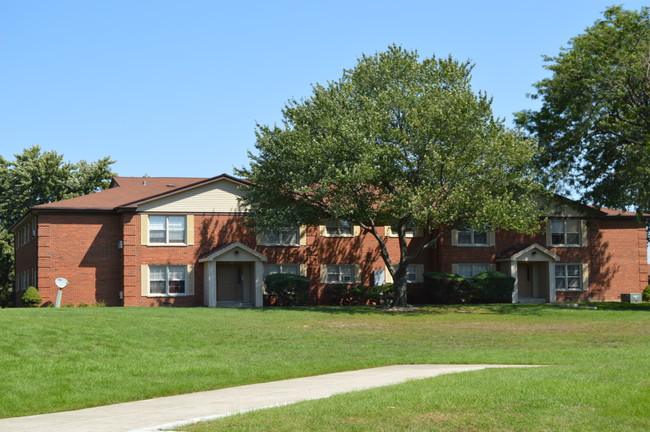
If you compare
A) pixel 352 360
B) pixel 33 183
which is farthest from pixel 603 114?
pixel 33 183

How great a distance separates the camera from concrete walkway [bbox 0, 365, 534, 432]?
35.9 ft

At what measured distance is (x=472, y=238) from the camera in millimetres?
46938

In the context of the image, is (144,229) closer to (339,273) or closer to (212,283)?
(212,283)

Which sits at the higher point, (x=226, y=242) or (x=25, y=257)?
(x=226, y=242)

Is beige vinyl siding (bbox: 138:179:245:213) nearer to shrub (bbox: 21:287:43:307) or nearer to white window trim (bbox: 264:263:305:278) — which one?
white window trim (bbox: 264:263:305:278)

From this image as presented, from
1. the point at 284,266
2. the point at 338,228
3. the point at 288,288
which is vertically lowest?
the point at 288,288

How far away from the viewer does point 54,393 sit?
47.4 ft

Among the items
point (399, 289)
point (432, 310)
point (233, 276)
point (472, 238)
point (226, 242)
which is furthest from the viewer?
point (472, 238)

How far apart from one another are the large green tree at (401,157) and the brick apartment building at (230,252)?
4.71m

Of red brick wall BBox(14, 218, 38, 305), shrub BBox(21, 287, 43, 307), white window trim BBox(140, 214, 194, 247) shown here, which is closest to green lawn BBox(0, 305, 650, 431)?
white window trim BBox(140, 214, 194, 247)

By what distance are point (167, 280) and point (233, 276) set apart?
367cm

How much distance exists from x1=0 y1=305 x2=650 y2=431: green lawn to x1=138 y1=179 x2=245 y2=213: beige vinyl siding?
26.4 ft

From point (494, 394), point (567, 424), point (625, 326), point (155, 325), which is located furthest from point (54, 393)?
point (625, 326)

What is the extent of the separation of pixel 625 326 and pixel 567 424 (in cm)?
2253
